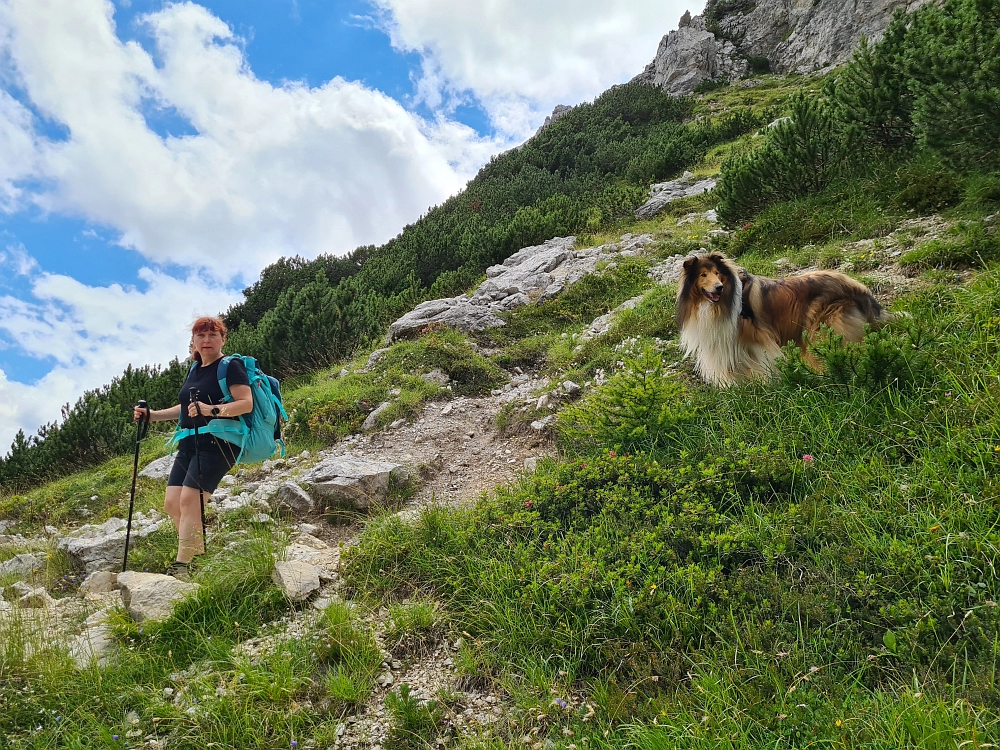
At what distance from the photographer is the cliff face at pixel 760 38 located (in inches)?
1267

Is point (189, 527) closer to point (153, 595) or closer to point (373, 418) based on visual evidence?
point (153, 595)

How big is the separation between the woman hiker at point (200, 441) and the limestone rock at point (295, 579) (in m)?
0.98

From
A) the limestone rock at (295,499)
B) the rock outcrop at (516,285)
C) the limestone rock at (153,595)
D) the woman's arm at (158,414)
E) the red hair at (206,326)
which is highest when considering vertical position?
the rock outcrop at (516,285)

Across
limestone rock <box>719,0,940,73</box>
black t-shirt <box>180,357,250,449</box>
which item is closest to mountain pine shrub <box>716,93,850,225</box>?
black t-shirt <box>180,357,250,449</box>

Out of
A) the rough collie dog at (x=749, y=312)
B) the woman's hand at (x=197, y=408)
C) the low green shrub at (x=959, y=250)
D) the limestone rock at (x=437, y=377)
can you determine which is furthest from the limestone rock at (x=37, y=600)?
the low green shrub at (x=959, y=250)

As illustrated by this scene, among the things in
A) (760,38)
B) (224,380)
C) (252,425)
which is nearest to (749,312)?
(252,425)

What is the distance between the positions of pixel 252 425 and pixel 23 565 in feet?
8.63

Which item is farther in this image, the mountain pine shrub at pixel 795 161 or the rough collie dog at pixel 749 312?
the mountain pine shrub at pixel 795 161

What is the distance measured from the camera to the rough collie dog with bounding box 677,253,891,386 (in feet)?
15.7

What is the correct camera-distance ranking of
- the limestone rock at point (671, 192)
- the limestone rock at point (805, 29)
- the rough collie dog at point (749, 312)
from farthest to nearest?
the limestone rock at point (805, 29)
the limestone rock at point (671, 192)
the rough collie dog at point (749, 312)

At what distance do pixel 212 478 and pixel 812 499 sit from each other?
4.40 metres

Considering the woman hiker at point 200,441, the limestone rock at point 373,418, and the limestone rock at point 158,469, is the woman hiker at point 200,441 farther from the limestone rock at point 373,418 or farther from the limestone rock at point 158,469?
the limestone rock at point 158,469

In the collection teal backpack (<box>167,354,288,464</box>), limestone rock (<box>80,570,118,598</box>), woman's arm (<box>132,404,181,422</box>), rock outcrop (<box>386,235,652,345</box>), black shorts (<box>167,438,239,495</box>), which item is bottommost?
limestone rock (<box>80,570,118,598</box>)

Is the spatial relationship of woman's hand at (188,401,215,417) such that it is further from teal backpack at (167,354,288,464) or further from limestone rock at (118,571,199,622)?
limestone rock at (118,571,199,622)
